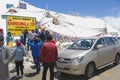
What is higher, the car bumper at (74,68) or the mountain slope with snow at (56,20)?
the mountain slope with snow at (56,20)

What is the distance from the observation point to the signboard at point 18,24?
19.4m

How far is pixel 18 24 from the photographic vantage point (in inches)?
786

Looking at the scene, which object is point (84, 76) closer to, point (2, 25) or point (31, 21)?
point (31, 21)

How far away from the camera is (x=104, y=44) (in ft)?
33.5

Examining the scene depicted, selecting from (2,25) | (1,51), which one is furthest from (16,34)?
(1,51)

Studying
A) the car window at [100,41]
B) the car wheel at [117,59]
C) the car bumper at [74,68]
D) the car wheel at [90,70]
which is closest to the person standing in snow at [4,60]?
the car bumper at [74,68]

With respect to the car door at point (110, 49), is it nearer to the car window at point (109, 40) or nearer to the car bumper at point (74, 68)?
the car window at point (109, 40)

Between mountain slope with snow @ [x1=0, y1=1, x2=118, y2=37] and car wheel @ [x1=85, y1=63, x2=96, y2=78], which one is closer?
car wheel @ [x1=85, y1=63, x2=96, y2=78]

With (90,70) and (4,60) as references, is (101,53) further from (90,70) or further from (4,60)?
(4,60)

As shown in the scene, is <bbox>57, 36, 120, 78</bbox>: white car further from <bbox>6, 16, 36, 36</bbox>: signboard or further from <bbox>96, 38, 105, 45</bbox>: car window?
<bbox>6, 16, 36, 36</bbox>: signboard

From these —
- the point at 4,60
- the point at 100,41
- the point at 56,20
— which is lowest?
the point at 4,60

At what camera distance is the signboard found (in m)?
19.4

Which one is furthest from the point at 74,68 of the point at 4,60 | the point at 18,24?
the point at 18,24

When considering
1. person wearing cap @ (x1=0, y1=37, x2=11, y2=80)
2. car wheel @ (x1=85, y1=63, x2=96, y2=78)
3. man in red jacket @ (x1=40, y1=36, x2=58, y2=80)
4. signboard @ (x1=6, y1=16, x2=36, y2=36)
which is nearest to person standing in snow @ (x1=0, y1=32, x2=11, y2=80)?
person wearing cap @ (x1=0, y1=37, x2=11, y2=80)
